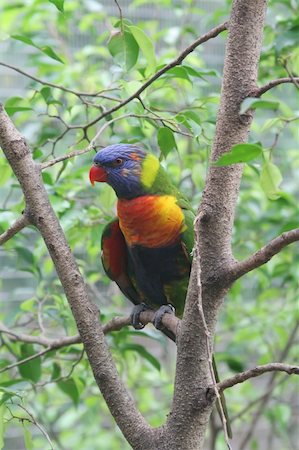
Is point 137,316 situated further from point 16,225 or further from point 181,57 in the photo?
point 181,57

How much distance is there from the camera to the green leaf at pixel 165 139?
1.13 meters

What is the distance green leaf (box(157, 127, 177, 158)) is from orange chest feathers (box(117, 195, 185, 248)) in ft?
0.86

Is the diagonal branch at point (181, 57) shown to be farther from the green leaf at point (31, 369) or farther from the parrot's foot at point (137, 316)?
the green leaf at point (31, 369)

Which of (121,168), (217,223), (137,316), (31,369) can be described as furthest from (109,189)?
(217,223)

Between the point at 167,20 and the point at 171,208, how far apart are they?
1865 mm

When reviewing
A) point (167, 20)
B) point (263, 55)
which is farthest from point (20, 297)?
point (263, 55)

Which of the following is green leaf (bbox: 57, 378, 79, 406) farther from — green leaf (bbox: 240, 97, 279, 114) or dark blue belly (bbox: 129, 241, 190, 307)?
green leaf (bbox: 240, 97, 279, 114)

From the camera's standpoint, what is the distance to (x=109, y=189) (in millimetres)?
1452

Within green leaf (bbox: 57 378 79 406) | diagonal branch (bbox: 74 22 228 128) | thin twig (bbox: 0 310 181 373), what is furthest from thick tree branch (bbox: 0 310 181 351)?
diagonal branch (bbox: 74 22 228 128)

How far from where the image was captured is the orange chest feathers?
142cm

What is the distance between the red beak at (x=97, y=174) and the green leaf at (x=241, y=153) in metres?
0.67

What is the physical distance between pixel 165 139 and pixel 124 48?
0.57ft

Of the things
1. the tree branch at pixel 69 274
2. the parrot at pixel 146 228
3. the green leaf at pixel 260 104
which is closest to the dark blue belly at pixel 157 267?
the parrot at pixel 146 228

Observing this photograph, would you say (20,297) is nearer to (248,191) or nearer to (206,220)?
(248,191)
